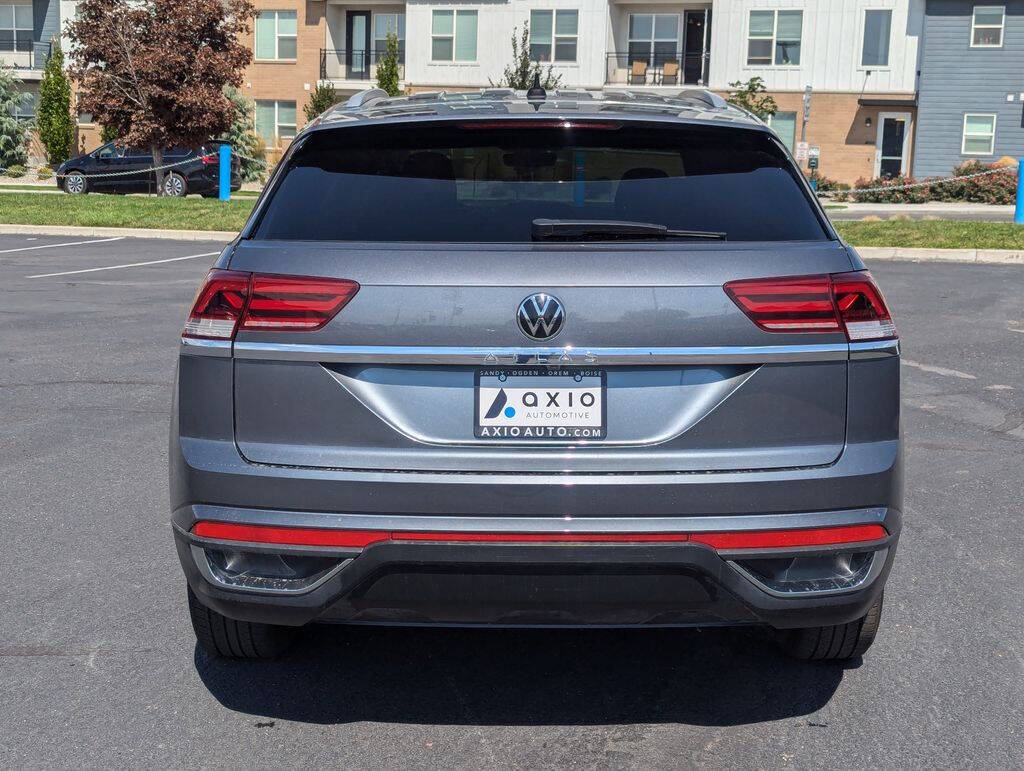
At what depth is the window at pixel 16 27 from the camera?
55750 millimetres

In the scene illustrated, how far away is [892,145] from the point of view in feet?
149

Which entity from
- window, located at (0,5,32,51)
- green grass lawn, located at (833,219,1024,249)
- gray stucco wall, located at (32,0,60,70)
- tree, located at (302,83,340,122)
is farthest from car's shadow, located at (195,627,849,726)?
window, located at (0,5,32,51)

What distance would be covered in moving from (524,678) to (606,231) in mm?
1467

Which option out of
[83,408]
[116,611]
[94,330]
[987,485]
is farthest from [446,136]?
[94,330]

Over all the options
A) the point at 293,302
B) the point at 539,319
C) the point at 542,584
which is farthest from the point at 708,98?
the point at 542,584

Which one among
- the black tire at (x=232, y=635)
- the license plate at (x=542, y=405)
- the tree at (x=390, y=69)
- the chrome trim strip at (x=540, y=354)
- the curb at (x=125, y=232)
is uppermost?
the tree at (x=390, y=69)

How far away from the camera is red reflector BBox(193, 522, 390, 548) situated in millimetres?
3297

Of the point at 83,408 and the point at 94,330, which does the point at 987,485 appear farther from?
the point at 94,330

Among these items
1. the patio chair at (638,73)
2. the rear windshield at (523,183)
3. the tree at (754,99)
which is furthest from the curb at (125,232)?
the patio chair at (638,73)

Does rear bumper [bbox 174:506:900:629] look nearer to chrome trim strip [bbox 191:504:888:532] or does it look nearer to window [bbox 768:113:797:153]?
chrome trim strip [bbox 191:504:888:532]

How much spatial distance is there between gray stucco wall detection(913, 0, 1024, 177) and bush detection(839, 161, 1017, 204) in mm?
4623

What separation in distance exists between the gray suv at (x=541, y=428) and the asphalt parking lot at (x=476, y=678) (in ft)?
1.27

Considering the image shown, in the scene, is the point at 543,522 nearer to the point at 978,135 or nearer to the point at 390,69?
the point at 978,135

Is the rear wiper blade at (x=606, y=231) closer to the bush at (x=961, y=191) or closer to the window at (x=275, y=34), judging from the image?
the bush at (x=961, y=191)
